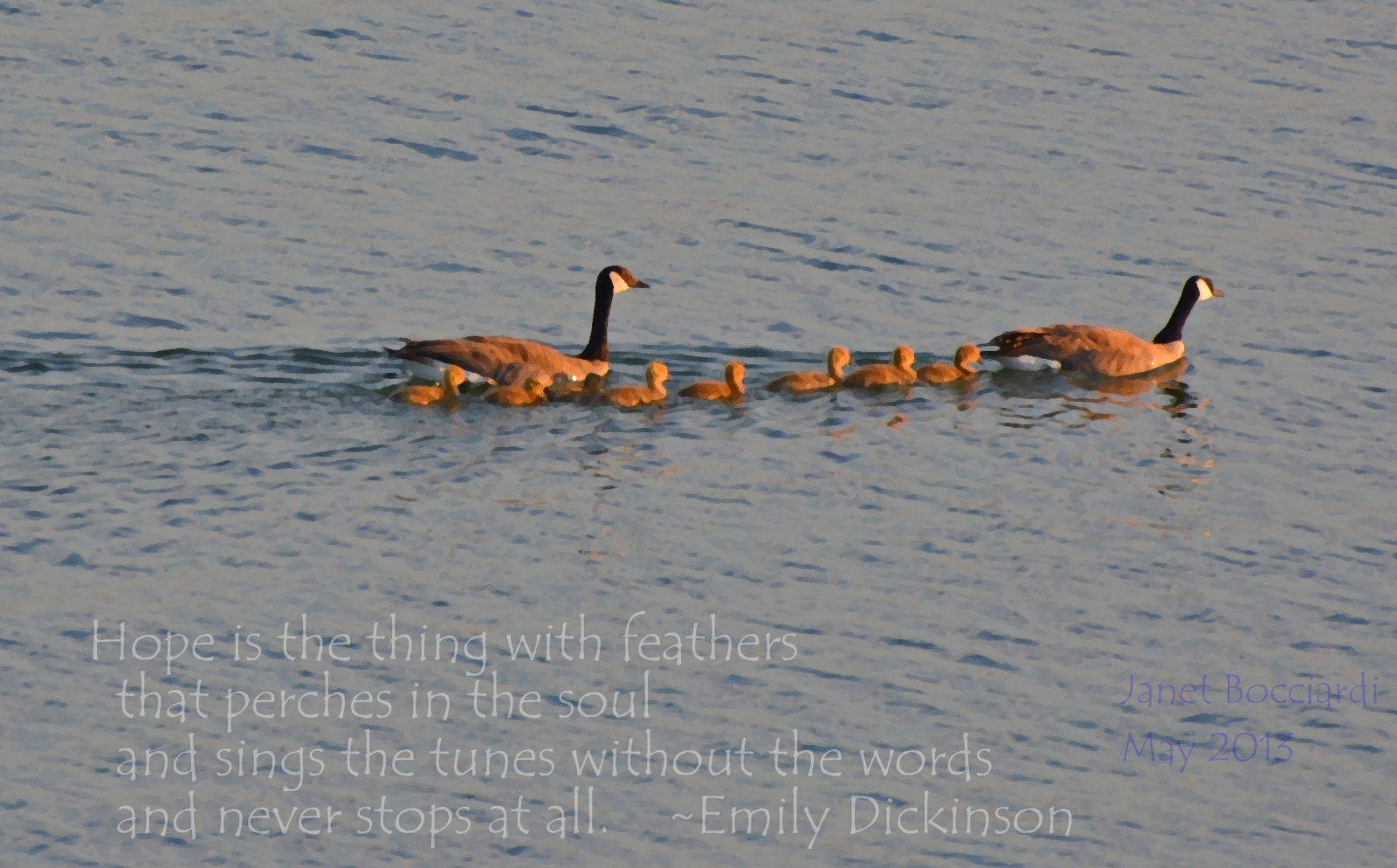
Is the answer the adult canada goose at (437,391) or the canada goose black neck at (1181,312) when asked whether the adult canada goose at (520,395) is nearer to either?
the adult canada goose at (437,391)

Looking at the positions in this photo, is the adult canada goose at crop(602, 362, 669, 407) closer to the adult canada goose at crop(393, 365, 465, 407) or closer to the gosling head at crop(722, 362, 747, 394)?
the gosling head at crop(722, 362, 747, 394)

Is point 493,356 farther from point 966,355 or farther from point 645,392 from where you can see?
point 966,355

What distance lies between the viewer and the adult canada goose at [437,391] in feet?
68.5

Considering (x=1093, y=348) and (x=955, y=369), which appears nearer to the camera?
(x=955, y=369)

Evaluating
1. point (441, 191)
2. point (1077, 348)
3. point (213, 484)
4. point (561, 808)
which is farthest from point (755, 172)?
point (561, 808)

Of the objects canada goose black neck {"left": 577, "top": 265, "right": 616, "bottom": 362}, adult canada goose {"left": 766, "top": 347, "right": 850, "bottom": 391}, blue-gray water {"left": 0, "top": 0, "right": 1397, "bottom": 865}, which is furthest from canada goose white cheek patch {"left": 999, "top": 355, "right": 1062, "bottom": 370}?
canada goose black neck {"left": 577, "top": 265, "right": 616, "bottom": 362}

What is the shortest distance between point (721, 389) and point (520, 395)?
2.04 meters

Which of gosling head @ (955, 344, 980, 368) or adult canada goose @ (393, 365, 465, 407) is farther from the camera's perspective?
gosling head @ (955, 344, 980, 368)

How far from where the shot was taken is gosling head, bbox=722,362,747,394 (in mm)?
21562

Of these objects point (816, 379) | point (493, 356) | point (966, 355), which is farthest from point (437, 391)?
point (966, 355)

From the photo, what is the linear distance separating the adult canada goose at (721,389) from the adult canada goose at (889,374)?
3.78 feet

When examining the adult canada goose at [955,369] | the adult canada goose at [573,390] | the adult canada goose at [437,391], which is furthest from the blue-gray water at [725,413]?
the adult canada goose at [573,390]

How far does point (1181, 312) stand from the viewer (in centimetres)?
2486

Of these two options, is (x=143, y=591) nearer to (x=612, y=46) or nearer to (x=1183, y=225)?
(x=1183, y=225)
